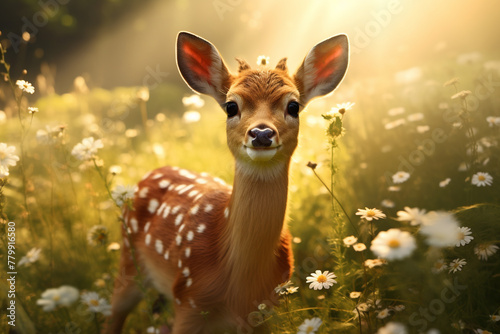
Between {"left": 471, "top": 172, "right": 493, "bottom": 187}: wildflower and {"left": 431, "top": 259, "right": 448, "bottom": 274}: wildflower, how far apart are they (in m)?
0.64

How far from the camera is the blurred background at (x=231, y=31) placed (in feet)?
18.8

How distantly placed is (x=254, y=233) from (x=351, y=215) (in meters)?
1.31

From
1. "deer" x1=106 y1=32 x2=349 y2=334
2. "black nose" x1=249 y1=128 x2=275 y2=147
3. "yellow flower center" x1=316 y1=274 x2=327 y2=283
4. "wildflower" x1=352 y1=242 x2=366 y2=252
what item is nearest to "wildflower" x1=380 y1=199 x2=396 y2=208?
"deer" x1=106 y1=32 x2=349 y2=334

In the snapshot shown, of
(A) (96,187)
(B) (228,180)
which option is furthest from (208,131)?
(A) (96,187)

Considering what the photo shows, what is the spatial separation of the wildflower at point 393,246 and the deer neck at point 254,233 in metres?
0.95

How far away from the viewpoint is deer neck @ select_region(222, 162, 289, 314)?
2371 millimetres

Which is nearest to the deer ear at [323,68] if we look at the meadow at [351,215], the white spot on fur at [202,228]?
the meadow at [351,215]

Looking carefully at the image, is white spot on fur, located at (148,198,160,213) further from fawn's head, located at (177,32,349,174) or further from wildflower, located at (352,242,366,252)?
wildflower, located at (352,242,366,252)

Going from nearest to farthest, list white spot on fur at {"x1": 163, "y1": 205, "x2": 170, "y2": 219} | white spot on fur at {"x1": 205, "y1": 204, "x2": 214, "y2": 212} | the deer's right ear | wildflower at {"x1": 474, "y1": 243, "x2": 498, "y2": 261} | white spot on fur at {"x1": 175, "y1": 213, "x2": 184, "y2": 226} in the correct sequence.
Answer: wildflower at {"x1": 474, "y1": 243, "x2": 498, "y2": 261} → the deer's right ear → white spot on fur at {"x1": 205, "y1": 204, "x2": 214, "y2": 212} → white spot on fur at {"x1": 175, "y1": 213, "x2": 184, "y2": 226} → white spot on fur at {"x1": 163, "y1": 205, "x2": 170, "y2": 219}

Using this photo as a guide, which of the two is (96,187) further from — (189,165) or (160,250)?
(189,165)

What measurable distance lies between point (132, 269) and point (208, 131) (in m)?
3.63

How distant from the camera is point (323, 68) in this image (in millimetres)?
2756

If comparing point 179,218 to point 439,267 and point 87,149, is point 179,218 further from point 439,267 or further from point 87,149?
point 439,267

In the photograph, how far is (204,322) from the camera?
249 centimetres
